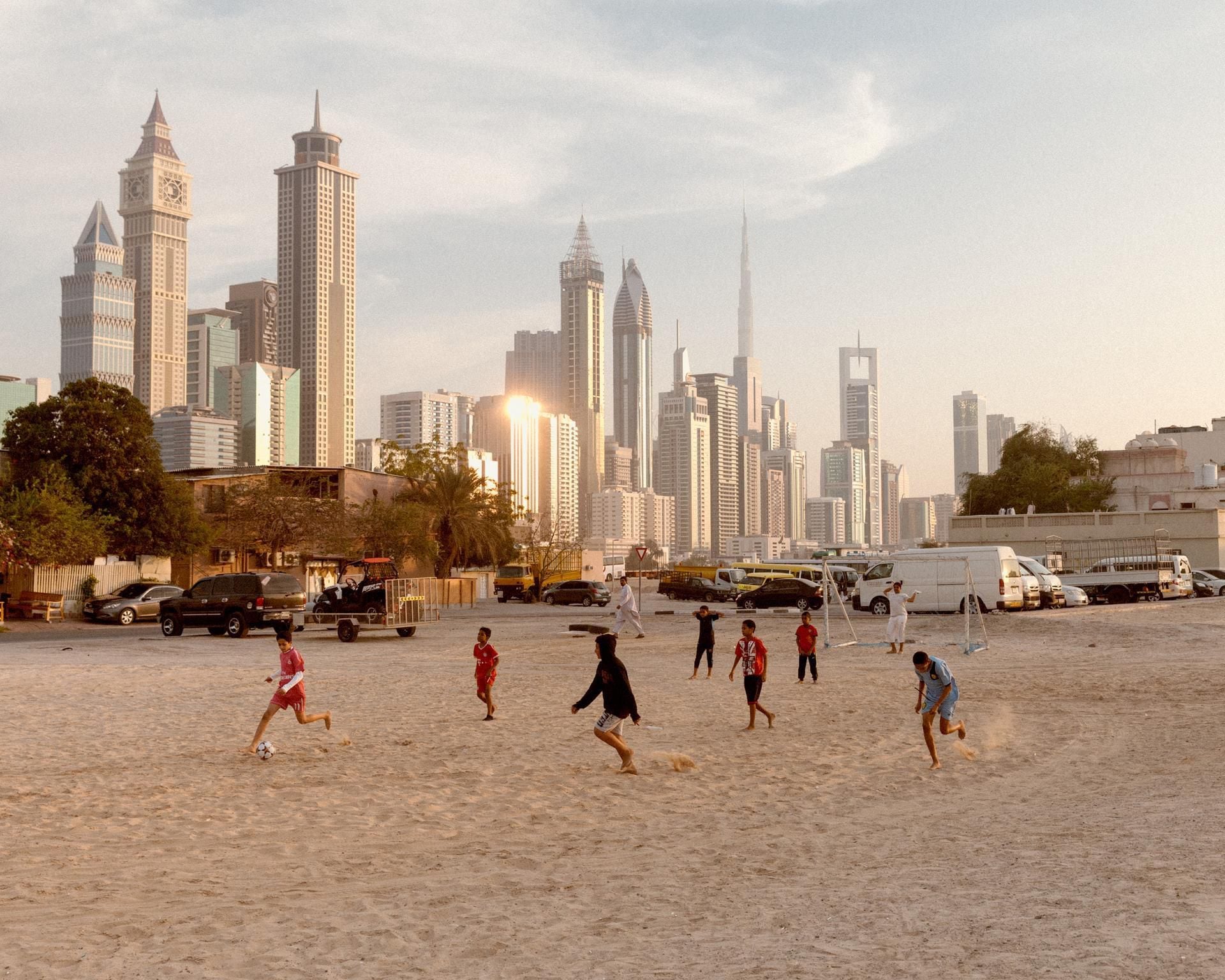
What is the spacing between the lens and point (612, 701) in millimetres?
12273

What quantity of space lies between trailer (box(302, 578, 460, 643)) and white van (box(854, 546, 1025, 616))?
14.2 m

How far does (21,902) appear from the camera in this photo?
25.4 ft

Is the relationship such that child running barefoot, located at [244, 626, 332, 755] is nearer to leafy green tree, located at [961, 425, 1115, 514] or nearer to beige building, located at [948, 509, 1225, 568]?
beige building, located at [948, 509, 1225, 568]

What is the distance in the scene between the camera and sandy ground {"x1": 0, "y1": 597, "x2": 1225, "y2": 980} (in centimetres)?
677

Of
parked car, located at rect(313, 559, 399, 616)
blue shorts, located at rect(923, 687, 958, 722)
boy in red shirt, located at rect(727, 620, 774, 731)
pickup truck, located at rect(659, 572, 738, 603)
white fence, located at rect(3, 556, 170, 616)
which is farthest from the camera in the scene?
pickup truck, located at rect(659, 572, 738, 603)

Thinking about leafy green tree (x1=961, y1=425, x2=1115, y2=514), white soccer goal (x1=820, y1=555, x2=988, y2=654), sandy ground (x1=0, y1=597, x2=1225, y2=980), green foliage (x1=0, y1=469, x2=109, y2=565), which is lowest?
sandy ground (x1=0, y1=597, x2=1225, y2=980)

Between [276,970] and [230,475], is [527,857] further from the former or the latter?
[230,475]

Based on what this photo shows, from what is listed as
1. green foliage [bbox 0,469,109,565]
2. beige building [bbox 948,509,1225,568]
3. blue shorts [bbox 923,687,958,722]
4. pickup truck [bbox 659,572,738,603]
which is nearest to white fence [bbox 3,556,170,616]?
green foliage [bbox 0,469,109,565]

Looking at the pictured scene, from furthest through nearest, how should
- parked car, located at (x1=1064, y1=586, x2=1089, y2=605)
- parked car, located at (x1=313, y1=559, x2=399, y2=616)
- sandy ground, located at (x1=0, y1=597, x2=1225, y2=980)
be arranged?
1. parked car, located at (x1=1064, y1=586, x2=1089, y2=605)
2. parked car, located at (x1=313, y1=559, x2=399, y2=616)
3. sandy ground, located at (x1=0, y1=597, x2=1225, y2=980)

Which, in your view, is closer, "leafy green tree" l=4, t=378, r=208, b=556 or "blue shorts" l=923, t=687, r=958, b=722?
"blue shorts" l=923, t=687, r=958, b=722

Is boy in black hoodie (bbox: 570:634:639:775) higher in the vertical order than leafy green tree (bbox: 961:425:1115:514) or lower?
lower

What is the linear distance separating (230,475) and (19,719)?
44882 millimetres

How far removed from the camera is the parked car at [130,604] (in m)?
41.2

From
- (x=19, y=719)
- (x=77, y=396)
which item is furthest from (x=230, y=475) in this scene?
(x=19, y=719)
